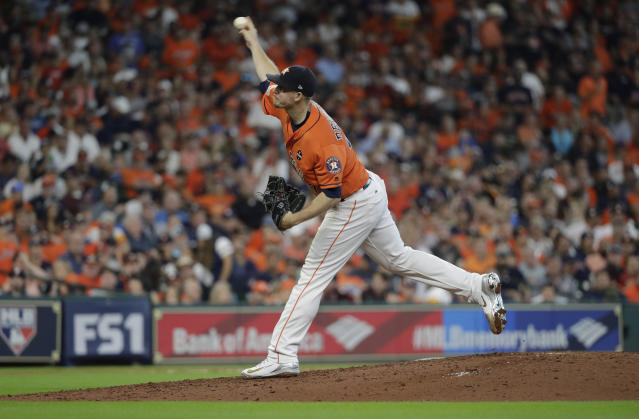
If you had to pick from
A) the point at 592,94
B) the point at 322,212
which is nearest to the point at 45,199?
the point at 322,212

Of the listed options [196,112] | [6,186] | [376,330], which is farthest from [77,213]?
[376,330]

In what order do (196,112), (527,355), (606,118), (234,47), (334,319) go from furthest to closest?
(606,118) → (234,47) → (196,112) → (334,319) → (527,355)

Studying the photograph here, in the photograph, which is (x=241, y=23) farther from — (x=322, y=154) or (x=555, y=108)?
(x=555, y=108)

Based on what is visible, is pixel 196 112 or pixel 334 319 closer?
pixel 334 319

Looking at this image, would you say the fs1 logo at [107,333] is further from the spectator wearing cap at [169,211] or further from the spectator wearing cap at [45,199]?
the spectator wearing cap at [45,199]

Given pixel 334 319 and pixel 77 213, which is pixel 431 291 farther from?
pixel 77 213

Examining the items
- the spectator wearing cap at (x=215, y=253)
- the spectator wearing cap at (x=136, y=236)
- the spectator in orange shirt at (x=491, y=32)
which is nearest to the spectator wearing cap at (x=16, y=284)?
the spectator wearing cap at (x=136, y=236)
